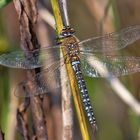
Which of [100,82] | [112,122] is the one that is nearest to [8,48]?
[100,82]

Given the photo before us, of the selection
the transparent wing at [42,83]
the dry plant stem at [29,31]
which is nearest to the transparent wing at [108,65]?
the transparent wing at [42,83]

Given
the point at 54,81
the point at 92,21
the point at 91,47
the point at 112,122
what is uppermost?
the point at 92,21

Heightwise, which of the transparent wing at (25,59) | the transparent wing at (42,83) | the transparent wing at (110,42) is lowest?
the transparent wing at (42,83)

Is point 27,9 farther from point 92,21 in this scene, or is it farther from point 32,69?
point 92,21

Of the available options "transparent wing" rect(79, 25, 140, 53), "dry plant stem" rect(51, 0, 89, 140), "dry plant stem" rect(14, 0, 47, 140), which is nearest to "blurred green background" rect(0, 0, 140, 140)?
"transparent wing" rect(79, 25, 140, 53)

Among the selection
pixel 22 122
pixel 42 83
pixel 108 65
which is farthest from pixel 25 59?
pixel 108 65

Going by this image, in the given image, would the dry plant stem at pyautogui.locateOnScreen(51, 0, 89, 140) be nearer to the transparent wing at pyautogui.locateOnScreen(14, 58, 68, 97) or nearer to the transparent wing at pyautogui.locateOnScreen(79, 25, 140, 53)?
the transparent wing at pyautogui.locateOnScreen(14, 58, 68, 97)

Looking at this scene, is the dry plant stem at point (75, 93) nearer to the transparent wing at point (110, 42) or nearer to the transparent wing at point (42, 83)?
the transparent wing at point (42, 83)

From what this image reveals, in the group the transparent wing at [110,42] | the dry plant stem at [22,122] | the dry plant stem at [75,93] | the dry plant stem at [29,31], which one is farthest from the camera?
the transparent wing at [110,42]
